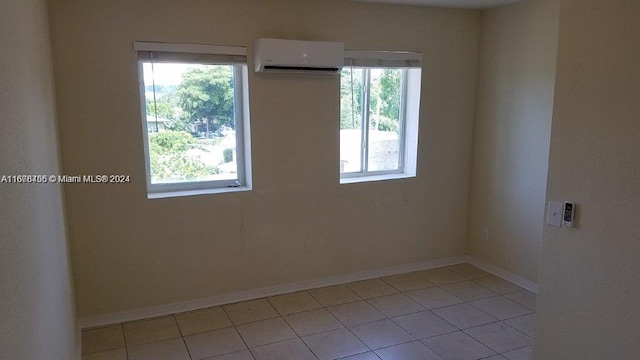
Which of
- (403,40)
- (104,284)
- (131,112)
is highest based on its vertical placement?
(403,40)

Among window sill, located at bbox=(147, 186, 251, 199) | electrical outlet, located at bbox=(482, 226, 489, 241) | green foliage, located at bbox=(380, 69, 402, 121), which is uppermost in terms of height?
green foliage, located at bbox=(380, 69, 402, 121)

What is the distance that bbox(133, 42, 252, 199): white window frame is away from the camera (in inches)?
122

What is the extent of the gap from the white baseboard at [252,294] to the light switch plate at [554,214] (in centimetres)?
218

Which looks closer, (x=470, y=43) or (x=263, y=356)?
(x=263, y=356)

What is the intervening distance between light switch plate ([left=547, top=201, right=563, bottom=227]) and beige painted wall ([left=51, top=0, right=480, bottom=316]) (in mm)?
1951

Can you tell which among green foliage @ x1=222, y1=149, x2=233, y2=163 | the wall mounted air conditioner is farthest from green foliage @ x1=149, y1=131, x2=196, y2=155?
the wall mounted air conditioner

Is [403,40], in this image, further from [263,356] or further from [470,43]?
[263,356]

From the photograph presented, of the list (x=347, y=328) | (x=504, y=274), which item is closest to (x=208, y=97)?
(x=347, y=328)

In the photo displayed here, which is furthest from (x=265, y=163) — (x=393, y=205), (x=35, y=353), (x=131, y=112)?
(x=35, y=353)

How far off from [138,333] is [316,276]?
57.8 inches

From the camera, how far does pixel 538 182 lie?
12.0 feet

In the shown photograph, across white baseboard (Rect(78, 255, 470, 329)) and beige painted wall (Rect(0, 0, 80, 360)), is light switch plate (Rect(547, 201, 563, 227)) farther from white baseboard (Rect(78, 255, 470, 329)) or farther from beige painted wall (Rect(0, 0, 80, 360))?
white baseboard (Rect(78, 255, 470, 329))

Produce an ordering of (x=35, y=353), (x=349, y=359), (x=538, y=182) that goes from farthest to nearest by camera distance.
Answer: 1. (x=538, y=182)
2. (x=349, y=359)
3. (x=35, y=353)

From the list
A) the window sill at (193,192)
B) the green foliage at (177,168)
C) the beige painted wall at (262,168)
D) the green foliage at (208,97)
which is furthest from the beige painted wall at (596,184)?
the green foliage at (177,168)
